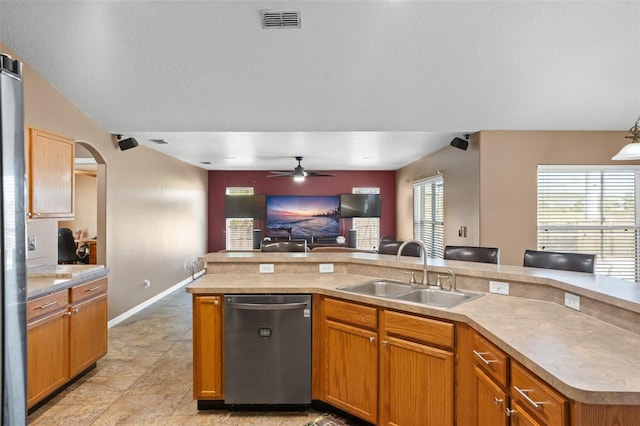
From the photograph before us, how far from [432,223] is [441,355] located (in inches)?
180

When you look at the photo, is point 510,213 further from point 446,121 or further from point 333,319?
point 333,319

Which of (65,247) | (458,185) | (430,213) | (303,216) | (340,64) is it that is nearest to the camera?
(340,64)

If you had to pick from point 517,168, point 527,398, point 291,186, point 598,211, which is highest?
point 291,186

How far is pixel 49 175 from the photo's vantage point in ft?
10.1

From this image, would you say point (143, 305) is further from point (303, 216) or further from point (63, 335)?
point (303, 216)

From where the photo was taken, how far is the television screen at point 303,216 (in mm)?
8844

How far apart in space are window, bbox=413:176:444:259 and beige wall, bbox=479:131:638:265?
1430mm

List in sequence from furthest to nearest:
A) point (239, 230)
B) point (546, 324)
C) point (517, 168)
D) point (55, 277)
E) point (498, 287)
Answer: point (239, 230)
point (517, 168)
point (55, 277)
point (498, 287)
point (546, 324)

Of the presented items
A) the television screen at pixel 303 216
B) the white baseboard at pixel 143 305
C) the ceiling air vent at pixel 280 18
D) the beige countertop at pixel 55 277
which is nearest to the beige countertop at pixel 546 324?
the beige countertop at pixel 55 277

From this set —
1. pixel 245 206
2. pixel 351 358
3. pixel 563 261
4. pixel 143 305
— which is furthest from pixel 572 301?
pixel 245 206

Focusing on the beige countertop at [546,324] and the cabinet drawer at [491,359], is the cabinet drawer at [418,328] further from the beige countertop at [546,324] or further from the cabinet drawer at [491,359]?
the cabinet drawer at [491,359]

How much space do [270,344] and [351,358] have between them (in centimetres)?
57

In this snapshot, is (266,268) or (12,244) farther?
(266,268)

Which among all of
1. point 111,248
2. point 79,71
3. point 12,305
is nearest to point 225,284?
point 12,305
